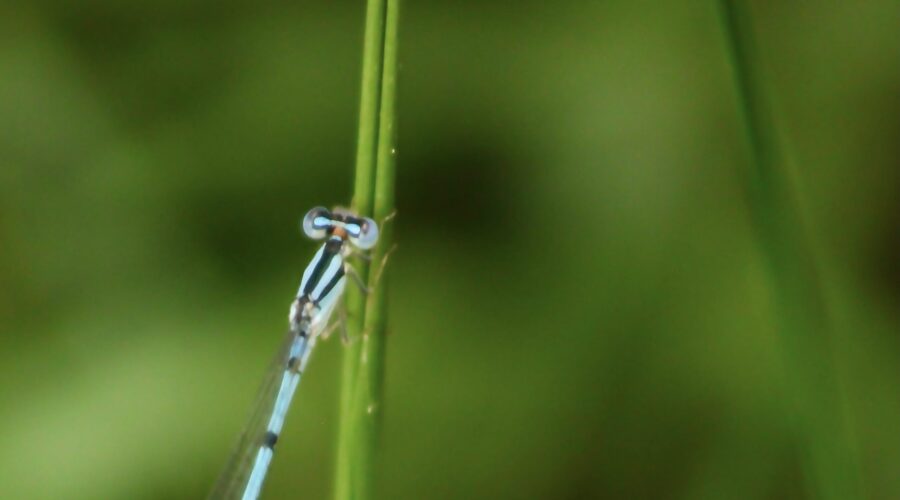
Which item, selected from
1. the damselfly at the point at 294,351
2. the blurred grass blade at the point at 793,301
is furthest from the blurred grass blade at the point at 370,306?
the blurred grass blade at the point at 793,301

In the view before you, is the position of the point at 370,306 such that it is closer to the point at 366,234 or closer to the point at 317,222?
the point at 366,234

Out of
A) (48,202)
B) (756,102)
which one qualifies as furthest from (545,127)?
(48,202)

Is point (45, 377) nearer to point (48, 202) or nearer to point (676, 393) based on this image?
point (48, 202)

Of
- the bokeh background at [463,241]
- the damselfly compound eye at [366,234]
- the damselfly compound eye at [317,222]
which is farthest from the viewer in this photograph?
the damselfly compound eye at [317,222]

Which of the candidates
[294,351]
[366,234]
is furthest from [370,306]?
[294,351]

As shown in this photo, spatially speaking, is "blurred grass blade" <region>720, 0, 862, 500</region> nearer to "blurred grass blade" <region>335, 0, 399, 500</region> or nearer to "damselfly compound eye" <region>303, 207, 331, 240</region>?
"blurred grass blade" <region>335, 0, 399, 500</region>

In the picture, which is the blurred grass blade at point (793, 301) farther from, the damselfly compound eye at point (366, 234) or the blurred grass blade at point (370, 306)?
the damselfly compound eye at point (366, 234)

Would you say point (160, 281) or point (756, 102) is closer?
point (756, 102)
